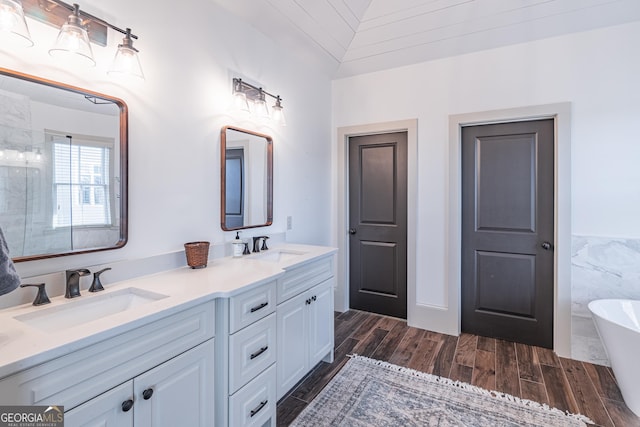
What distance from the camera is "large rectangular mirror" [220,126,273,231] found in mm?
2121

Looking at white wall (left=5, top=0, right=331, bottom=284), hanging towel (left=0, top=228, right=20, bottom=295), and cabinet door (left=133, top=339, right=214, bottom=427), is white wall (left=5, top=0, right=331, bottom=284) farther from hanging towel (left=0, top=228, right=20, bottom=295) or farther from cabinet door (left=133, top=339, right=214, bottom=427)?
cabinet door (left=133, top=339, right=214, bottom=427)

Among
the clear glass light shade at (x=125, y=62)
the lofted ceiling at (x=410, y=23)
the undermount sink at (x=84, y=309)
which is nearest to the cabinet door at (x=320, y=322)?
the undermount sink at (x=84, y=309)

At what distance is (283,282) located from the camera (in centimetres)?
182

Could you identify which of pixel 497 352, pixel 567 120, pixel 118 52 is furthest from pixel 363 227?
pixel 118 52

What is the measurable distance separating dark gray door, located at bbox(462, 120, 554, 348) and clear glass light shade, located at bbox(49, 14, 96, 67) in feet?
9.44

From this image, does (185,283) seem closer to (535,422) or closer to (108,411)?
(108,411)

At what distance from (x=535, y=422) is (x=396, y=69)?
9.92 feet

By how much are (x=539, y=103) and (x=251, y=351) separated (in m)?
2.88

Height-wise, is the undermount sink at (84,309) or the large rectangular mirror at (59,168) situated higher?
the large rectangular mirror at (59,168)

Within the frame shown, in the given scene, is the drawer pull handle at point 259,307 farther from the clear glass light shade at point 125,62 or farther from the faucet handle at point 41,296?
the clear glass light shade at point 125,62

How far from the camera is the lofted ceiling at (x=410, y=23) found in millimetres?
2291

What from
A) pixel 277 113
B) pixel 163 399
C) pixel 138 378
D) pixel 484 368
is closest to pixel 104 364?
pixel 138 378

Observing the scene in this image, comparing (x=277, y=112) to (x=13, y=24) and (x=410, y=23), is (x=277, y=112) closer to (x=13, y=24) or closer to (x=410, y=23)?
(x=410, y=23)

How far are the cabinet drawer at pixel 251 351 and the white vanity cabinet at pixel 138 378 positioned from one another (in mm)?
98
